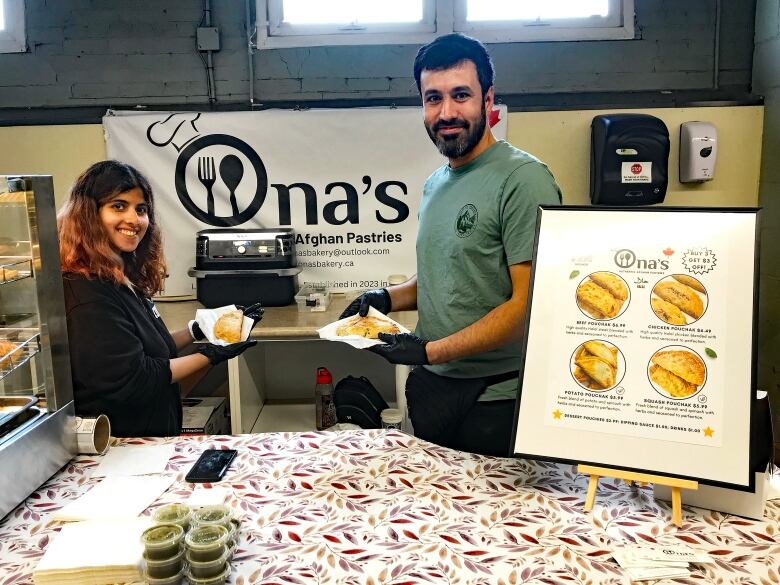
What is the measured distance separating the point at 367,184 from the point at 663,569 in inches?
109

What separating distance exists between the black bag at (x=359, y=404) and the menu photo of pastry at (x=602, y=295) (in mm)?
1895

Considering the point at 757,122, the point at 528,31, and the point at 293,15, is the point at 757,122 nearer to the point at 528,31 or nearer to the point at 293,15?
the point at 528,31

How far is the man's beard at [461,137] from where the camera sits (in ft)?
6.46

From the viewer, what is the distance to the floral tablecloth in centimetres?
112

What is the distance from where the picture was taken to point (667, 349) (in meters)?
1.29

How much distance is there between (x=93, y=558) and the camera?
43.7 inches

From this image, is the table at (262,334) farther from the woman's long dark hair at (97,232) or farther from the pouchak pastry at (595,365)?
the pouchak pastry at (595,365)

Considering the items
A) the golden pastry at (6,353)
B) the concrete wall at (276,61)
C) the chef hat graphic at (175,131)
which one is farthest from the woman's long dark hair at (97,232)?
the concrete wall at (276,61)

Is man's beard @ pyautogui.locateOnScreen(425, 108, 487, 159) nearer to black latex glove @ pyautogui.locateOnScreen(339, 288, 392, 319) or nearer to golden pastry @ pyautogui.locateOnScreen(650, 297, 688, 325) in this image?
black latex glove @ pyautogui.locateOnScreen(339, 288, 392, 319)

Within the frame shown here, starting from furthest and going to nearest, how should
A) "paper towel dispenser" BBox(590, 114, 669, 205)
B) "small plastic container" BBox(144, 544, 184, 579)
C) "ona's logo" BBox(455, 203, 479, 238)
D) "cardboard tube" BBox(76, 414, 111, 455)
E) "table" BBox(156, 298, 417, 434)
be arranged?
1. "paper towel dispenser" BBox(590, 114, 669, 205)
2. "table" BBox(156, 298, 417, 434)
3. "ona's logo" BBox(455, 203, 479, 238)
4. "cardboard tube" BBox(76, 414, 111, 455)
5. "small plastic container" BBox(144, 544, 184, 579)

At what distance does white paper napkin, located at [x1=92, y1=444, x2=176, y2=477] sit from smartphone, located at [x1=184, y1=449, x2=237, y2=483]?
85 mm

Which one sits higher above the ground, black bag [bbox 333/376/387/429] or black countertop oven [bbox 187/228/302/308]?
black countertop oven [bbox 187/228/302/308]

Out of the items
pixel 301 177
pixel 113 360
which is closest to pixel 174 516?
pixel 113 360

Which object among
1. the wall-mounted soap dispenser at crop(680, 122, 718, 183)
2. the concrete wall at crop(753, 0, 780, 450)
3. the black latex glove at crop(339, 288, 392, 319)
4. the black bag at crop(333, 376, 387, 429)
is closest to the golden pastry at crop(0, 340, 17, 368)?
the black latex glove at crop(339, 288, 392, 319)
